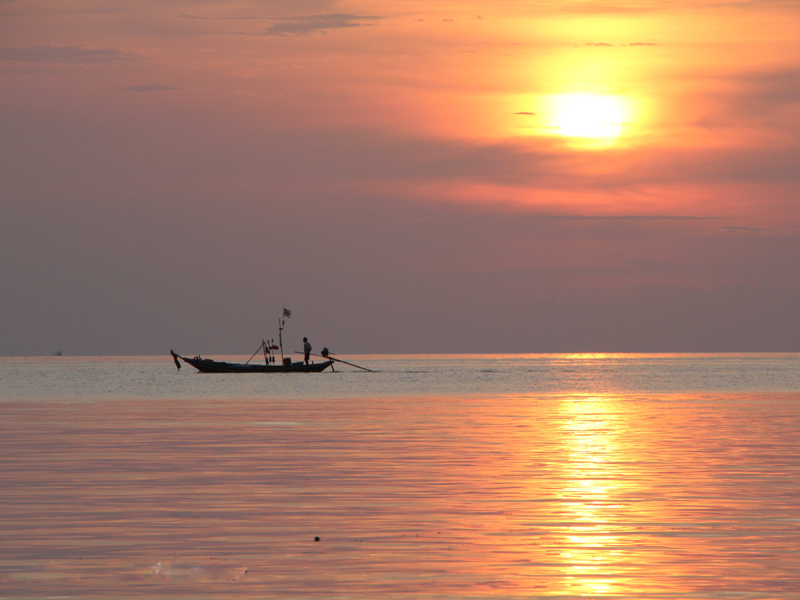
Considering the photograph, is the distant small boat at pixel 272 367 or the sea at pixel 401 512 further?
the distant small boat at pixel 272 367

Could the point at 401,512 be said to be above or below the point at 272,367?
below

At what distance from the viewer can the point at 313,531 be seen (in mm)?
16891

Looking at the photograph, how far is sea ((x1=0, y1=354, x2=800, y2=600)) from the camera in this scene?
1348 centimetres

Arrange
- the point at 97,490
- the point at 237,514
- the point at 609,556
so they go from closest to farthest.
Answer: the point at 609,556 < the point at 237,514 < the point at 97,490

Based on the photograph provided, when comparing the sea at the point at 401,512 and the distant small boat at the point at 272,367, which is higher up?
the distant small boat at the point at 272,367

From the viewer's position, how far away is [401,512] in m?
18.7

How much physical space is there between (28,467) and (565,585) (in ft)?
49.4

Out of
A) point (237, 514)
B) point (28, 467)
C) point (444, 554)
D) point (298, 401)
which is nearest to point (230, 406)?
point (298, 401)

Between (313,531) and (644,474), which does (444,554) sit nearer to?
(313,531)

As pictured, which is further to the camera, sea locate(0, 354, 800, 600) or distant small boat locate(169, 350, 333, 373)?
distant small boat locate(169, 350, 333, 373)

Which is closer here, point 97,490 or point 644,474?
point 97,490

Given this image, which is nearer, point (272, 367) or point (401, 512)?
point (401, 512)

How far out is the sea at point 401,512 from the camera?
13.5 meters

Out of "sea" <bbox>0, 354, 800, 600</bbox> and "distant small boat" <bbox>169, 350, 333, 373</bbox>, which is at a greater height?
"distant small boat" <bbox>169, 350, 333, 373</bbox>
